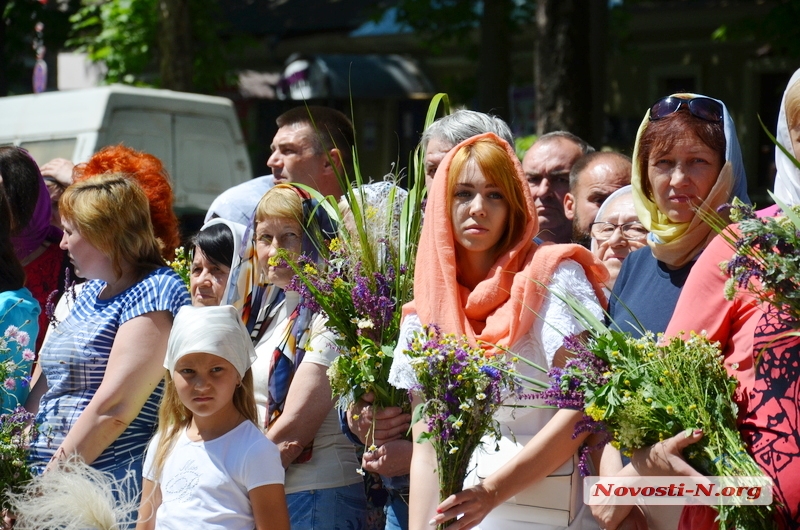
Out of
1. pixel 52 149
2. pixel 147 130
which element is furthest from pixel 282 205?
pixel 52 149

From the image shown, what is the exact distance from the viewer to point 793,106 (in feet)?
8.95

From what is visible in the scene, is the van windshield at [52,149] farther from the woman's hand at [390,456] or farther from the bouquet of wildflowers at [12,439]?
the woman's hand at [390,456]

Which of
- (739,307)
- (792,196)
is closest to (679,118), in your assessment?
(792,196)

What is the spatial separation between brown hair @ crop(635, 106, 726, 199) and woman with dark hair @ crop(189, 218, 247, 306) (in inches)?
74.2

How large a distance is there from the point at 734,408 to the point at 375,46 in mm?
20238

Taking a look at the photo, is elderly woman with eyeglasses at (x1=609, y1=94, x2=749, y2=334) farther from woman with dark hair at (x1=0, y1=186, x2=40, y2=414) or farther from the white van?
the white van

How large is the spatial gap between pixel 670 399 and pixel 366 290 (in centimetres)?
117

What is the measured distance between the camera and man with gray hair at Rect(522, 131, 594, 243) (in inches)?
192

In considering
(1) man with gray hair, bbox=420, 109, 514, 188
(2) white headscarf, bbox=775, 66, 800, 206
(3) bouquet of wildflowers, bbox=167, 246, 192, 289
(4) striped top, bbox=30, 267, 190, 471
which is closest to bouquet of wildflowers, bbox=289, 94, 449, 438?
(1) man with gray hair, bbox=420, 109, 514, 188

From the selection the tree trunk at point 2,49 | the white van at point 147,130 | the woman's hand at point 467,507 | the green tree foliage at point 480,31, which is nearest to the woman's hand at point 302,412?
the woman's hand at point 467,507

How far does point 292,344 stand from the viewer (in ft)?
12.7

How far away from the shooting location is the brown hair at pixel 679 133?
3072 millimetres

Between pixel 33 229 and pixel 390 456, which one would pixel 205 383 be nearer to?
pixel 390 456

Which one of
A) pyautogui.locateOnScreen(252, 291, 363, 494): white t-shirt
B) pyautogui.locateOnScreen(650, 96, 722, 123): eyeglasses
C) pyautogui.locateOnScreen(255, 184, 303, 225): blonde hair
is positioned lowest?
pyautogui.locateOnScreen(252, 291, 363, 494): white t-shirt
